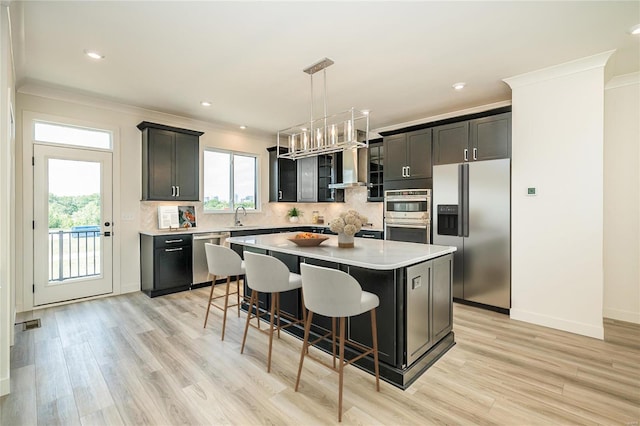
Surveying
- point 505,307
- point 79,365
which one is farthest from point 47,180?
point 505,307

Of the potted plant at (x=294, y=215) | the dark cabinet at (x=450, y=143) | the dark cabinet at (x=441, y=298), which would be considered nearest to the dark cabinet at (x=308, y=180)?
the potted plant at (x=294, y=215)

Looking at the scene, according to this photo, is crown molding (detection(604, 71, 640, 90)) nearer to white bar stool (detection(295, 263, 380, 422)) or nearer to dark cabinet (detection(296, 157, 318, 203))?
white bar stool (detection(295, 263, 380, 422))

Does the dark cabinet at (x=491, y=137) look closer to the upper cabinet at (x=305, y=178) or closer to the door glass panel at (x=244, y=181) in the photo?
the upper cabinet at (x=305, y=178)

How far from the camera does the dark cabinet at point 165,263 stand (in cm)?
439

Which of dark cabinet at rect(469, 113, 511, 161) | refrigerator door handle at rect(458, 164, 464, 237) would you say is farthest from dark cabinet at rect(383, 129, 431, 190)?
dark cabinet at rect(469, 113, 511, 161)

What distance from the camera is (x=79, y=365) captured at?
98.7 inches

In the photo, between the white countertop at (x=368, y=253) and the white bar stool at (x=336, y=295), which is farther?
the white countertop at (x=368, y=253)

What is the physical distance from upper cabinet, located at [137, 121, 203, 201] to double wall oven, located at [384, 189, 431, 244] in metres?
3.18

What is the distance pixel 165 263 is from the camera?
447 centimetres

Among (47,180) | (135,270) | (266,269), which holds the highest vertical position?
(47,180)

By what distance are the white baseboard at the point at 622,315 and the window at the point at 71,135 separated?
6911 millimetres

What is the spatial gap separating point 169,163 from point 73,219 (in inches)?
57.3

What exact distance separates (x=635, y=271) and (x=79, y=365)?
5.70 m

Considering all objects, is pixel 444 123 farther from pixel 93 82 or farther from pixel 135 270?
pixel 135 270
